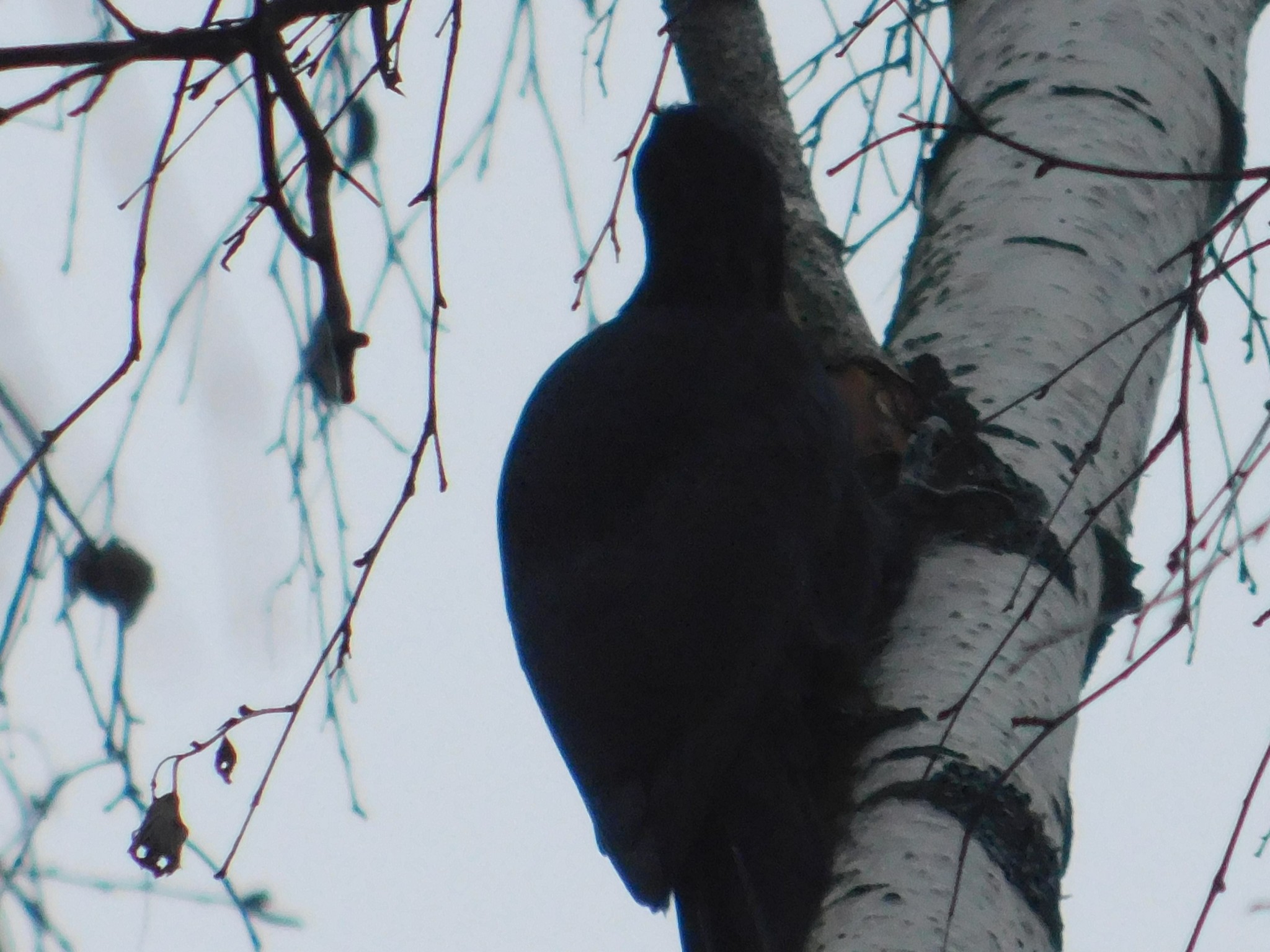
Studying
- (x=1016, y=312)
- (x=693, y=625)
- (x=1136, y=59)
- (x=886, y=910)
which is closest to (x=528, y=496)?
(x=693, y=625)

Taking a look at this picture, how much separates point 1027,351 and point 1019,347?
2cm

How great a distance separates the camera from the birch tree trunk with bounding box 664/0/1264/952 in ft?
4.83

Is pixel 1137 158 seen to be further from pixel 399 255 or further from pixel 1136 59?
pixel 399 255

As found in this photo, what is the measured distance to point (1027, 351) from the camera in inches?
80.0

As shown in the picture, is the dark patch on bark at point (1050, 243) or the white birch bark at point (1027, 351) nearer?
the white birch bark at point (1027, 351)

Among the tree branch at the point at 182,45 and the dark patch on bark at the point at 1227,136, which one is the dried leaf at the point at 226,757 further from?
the dark patch on bark at the point at 1227,136

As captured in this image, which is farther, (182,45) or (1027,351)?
(1027,351)

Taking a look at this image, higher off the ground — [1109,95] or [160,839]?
[1109,95]

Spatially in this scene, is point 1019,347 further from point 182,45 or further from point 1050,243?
point 182,45

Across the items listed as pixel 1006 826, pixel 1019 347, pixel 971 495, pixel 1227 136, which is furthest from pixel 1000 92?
pixel 1006 826

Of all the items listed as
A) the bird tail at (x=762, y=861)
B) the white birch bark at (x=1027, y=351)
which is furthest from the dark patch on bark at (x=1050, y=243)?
the bird tail at (x=762, y=861)

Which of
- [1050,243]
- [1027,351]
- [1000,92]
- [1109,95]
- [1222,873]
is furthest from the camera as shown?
[1000,92]

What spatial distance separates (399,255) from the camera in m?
2.49

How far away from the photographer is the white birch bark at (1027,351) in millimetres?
1469
